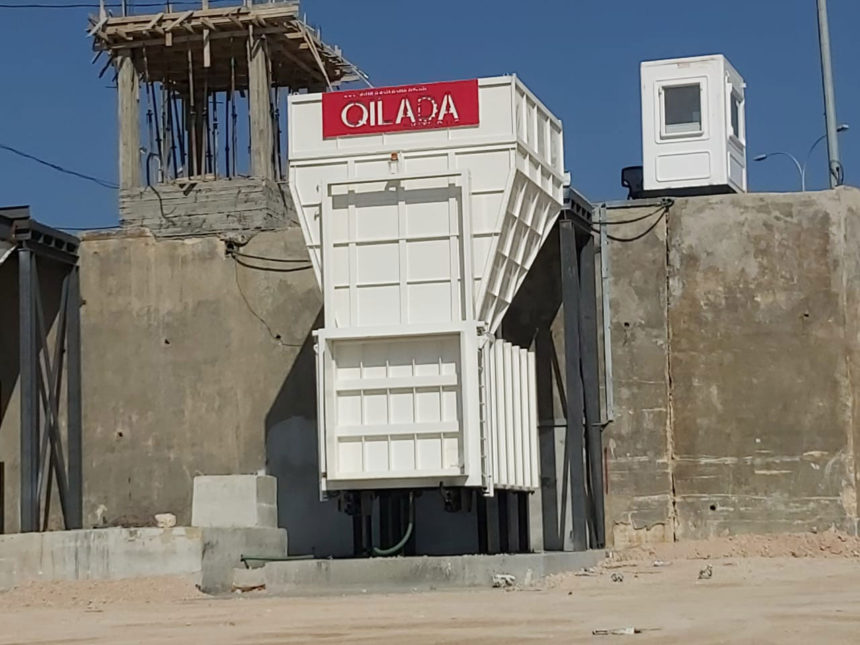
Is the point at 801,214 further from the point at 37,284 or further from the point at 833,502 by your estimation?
the point at 37,284

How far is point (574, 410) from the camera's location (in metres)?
23.4

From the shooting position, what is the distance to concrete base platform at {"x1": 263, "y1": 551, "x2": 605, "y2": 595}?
2042 cm

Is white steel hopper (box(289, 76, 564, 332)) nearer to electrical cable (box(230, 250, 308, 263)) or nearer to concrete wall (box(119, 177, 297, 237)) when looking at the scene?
electrical cable (box(230, 250, 308, 263))

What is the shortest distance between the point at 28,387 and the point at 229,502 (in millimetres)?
4155

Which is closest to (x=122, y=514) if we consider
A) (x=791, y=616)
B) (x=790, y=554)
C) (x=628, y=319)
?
(x=628, y=319)

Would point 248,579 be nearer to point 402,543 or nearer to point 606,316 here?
point 402,543

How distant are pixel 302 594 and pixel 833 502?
27.1ft

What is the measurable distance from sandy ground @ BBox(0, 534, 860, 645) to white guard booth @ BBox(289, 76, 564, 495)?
2306mm

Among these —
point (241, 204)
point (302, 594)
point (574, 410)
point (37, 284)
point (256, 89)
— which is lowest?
point (302, 594)

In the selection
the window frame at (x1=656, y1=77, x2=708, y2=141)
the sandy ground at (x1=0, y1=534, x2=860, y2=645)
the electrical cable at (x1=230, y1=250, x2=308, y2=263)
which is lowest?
the sandy ground at (x1=0, y1=534, x2=860, y2=645)

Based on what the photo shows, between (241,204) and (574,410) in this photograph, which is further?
(241,204)

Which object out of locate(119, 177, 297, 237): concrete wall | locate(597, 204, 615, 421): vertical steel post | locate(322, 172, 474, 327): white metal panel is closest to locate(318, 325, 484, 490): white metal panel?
locate(322, 172, 474, 327): white metal panel

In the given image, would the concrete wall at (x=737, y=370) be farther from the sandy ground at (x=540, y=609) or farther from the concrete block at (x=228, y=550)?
the concrete block at (x=228, y=550)

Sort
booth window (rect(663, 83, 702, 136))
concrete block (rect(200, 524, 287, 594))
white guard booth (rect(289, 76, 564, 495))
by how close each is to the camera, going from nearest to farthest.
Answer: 1. concrete block (rect(200, 524, 287, 594))
2. white guard booth (rect(289, 76, 564, 495))
3. booth window (rect(663, 83, 702, 136))
